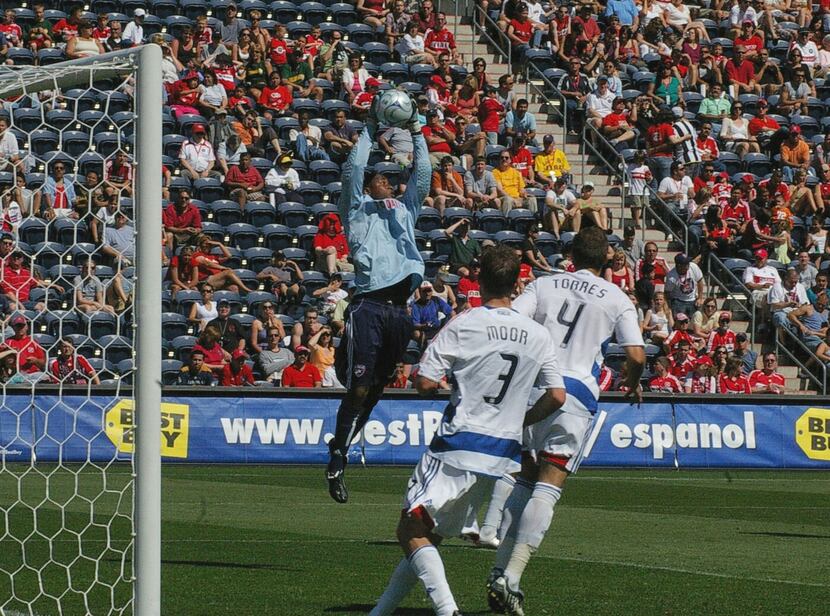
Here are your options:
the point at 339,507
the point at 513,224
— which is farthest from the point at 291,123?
the point at 339,507

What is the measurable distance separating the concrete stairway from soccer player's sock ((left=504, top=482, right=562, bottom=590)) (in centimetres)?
1672

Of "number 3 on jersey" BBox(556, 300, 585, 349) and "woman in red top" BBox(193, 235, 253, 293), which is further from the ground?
"number 3 on jersey" BBox(556, 300, 585, 349)

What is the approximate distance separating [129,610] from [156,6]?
18951 mm

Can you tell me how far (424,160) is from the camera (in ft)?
34.6

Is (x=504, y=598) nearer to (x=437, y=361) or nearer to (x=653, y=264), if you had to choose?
(x=437, y=361)

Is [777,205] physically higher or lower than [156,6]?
lower

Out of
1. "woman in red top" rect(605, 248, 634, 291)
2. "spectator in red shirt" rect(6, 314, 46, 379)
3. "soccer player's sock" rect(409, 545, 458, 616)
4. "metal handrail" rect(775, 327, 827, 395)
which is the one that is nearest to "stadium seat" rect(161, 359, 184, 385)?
"woman in red top" rect(605, 248, 634, 291)

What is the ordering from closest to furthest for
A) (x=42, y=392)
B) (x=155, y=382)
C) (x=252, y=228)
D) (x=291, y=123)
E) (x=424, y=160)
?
(x=155, y=382), (x=424, y=160), (x=42, y=392), (x=252, y=228), (x=291, y=123)

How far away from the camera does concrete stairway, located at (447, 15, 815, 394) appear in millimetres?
25484

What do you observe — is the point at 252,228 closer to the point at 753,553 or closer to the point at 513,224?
the point at 513,224

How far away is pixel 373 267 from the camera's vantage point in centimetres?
1052

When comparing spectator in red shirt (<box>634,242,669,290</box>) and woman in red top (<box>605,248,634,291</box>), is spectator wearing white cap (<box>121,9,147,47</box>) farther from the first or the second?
spectator in red shirt (<box>634,242,669,290</box>)

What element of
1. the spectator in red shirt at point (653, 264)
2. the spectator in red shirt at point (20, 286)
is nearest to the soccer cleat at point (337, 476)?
the spectator in red shirt at point (20, 286)

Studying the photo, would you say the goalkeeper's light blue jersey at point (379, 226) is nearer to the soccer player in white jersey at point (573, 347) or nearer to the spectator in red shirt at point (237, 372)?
the soccer player in white jersey at point (573, 347)
